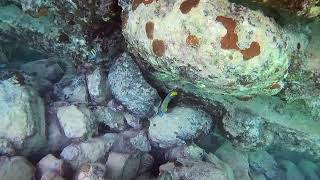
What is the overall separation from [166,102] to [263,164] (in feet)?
6.41

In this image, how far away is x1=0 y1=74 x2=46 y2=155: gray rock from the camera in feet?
12.6

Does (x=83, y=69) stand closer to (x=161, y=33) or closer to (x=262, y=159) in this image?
(x=161, y=33)

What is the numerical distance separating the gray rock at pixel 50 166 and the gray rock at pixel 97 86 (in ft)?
3.41

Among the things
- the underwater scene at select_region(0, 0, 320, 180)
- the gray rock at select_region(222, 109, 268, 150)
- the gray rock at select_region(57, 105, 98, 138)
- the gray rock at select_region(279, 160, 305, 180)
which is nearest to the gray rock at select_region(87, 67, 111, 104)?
the underwater scene at select_region(0, 0, 320, 180)

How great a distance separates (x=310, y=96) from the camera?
12.5ft

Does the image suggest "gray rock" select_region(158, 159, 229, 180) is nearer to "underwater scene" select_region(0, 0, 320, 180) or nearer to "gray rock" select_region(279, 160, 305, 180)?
"underwater scene" select_region(0, 0, 320, 180)

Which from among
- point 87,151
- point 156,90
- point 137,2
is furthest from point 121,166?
point 137,2

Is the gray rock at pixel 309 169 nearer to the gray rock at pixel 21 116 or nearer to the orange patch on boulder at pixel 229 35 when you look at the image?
the orange patch on boulder at pixel 229 35

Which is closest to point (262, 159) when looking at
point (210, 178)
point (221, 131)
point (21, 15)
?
point (221, 131)

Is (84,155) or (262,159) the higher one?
(84,155)

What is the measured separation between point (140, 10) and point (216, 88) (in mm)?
1037

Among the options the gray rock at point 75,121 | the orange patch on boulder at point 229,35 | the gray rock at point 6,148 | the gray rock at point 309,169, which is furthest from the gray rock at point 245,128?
the gray rock at point 6,148

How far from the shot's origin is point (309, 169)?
5.58 metres

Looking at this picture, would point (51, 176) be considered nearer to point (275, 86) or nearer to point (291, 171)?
point (275, 86)
